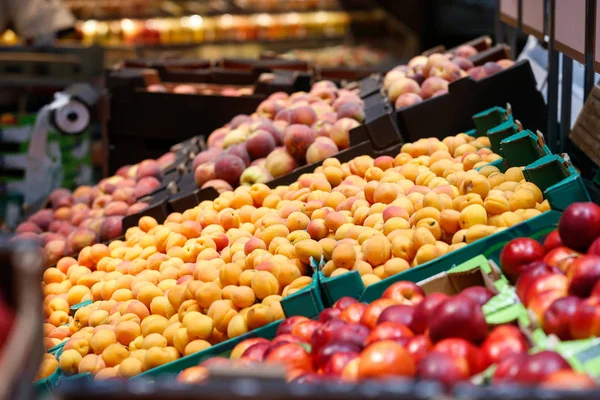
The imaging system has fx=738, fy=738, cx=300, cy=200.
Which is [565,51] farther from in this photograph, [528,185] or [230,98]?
[230,98]

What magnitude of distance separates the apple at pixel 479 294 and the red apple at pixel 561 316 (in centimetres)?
18

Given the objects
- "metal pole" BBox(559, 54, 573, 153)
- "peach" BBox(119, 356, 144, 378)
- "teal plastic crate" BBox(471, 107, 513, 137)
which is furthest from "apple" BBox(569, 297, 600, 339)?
"metal pole" BBox(559, 54, 573, 153)

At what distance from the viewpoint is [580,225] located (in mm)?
1661

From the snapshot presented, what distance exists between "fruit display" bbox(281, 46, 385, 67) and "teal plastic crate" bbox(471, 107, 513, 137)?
5311 millimetres

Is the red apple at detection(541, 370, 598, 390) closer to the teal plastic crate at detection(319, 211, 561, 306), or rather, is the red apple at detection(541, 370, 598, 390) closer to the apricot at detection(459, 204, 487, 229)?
the teal plastic crate at detection(319, 211, 561, 306)

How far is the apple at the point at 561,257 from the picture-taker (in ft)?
5.37

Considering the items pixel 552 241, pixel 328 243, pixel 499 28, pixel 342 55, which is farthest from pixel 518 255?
pixel 342 55

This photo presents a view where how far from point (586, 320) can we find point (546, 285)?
0.72 ft

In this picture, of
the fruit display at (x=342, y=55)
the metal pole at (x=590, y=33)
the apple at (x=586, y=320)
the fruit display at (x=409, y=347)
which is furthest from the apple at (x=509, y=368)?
the fruit display at (x=342, y=55)

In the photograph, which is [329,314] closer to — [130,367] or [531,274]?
[531,274]

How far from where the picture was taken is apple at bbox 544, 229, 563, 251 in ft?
5.71

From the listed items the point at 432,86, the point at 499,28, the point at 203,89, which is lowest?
the point at 432,86

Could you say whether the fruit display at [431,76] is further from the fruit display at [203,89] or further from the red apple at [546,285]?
the red apple at [546,285]

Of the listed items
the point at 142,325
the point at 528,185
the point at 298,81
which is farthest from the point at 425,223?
the point at 298,81
